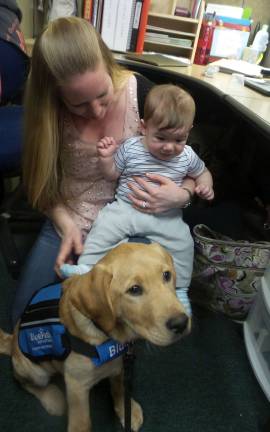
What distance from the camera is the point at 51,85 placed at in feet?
3.50

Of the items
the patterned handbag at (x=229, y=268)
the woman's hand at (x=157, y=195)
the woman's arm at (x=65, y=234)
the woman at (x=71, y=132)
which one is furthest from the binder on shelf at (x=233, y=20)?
the woman's arm at (x=65, y=234)

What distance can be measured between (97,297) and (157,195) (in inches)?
16.9

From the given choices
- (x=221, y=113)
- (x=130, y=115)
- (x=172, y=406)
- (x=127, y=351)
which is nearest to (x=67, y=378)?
(x=127, y=351)

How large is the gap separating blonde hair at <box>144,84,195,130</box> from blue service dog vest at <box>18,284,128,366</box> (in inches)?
21.3

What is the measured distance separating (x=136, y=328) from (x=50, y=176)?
0.60 meters

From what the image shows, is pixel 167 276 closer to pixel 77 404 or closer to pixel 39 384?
pixel 77 404

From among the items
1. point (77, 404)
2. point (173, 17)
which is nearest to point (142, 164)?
point (77, 404)

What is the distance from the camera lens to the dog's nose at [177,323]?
748 millimetres

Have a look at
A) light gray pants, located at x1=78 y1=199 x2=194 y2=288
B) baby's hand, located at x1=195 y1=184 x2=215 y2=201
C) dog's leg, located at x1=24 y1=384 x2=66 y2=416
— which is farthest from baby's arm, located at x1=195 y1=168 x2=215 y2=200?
dog's leg, located at x1=24 y1=384 x2=66 y2=416

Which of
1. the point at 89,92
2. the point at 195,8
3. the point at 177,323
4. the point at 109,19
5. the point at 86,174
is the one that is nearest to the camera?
the point at 177,323

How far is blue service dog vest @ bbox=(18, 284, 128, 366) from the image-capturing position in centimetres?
90

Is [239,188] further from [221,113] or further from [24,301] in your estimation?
[24,301]

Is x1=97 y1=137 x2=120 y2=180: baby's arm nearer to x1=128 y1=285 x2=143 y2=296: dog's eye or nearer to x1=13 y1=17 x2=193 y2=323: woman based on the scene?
x1=13 y1=17 x2=193 y2=323: woman

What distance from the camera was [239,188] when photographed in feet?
6.74
